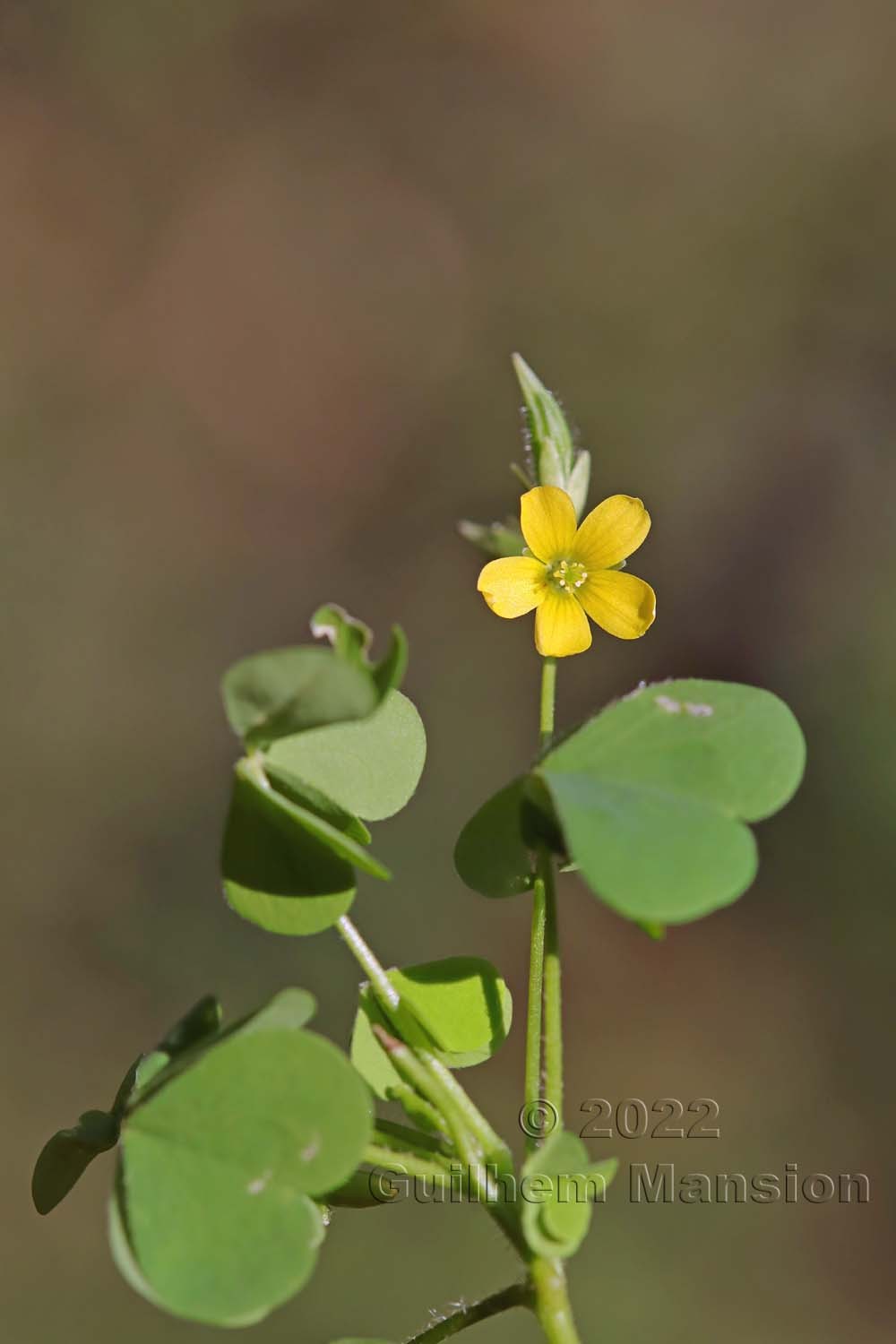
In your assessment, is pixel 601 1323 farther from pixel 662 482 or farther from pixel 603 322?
pixel 603 322

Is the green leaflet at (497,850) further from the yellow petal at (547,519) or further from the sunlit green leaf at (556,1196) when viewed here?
the yellow petal at (547,519)

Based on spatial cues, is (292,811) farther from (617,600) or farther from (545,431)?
(617,600)

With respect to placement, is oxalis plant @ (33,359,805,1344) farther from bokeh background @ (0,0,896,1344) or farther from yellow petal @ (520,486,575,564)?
bokeh background @ (0,0,896,1344)

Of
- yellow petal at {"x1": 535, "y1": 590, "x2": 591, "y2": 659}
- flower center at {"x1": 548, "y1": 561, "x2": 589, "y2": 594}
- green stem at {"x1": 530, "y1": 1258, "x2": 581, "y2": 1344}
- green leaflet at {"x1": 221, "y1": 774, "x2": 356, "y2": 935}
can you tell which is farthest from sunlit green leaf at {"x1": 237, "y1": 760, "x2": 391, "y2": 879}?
flower center at {"x1": 548, "y1": 561, "x2": 589, "y2": 594}

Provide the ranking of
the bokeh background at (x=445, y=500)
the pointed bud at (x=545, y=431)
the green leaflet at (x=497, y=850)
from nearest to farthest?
the green leaflet at (x=497, y=850) < the pointed bud at (x=545, y=431) < the bokeh background at (x=445, y=500)

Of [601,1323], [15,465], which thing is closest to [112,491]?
[15,465]

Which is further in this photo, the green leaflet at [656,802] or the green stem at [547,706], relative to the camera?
the green stem at [547,706]

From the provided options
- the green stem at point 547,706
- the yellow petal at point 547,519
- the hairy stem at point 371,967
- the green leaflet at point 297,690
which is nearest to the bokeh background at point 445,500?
the yellow petal at point 547,519
